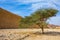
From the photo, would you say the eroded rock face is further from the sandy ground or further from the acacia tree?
the acacia tree

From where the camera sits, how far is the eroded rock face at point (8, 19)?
21.6 feet

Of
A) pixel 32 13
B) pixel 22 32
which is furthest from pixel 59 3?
pixel 22 32

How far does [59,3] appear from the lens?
6.56 metres

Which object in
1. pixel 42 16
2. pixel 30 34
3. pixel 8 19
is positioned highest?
pixel 42 16

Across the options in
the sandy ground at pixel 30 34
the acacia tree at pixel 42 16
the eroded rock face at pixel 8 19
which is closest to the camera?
the sandy ground at pixel 30 34

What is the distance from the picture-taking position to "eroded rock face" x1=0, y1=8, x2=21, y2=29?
6.58 metres

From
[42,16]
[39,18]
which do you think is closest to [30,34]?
[39,18]

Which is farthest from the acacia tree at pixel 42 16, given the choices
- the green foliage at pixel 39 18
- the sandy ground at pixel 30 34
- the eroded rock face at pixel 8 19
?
the eroded rock face at pixel 8 19

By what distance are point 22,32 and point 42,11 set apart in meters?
1.20

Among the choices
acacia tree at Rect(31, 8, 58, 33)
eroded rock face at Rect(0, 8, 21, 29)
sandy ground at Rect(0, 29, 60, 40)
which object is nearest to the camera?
sandy ground at Rect(0, 29, 60, 40)

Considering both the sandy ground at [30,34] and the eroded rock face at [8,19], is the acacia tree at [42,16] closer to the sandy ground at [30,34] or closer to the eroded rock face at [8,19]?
the sandy ground at [30,34]

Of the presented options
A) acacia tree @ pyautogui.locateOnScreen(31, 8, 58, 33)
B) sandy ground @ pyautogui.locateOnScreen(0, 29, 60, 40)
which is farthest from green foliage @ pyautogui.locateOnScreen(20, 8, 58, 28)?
sandy ground @ pyautogui.locateOnScreen(0, 29, 60, 40)

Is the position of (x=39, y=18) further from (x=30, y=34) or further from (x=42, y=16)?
(x=30, y=34)

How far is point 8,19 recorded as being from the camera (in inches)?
259
